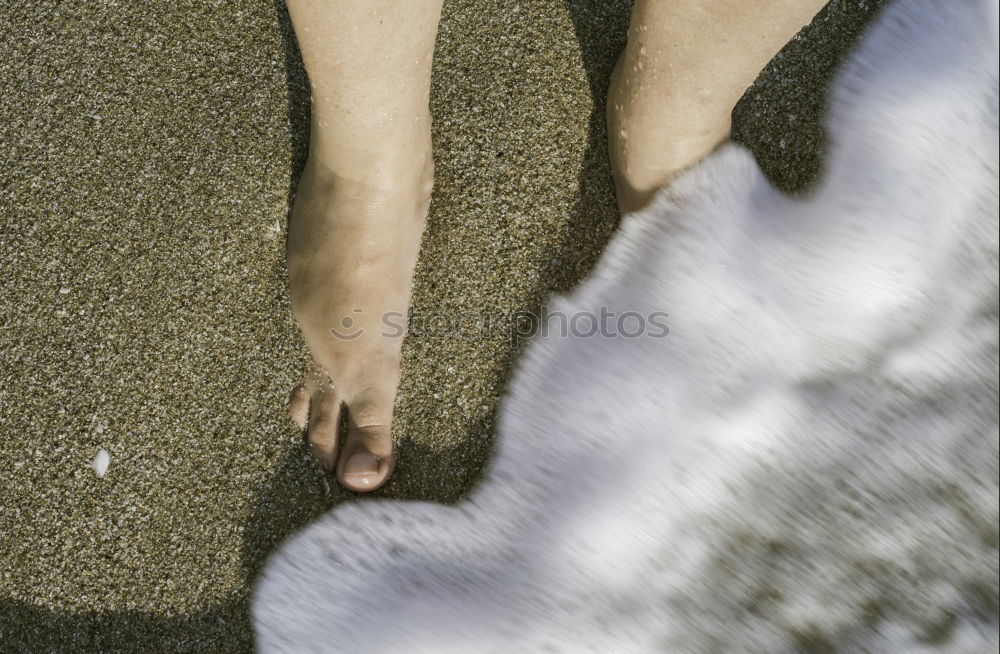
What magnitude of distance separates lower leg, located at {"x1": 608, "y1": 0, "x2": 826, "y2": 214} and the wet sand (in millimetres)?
88

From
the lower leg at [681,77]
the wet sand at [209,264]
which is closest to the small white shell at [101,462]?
the wet sand at [209,264]

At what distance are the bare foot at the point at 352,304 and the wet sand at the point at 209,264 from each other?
4 centimetres

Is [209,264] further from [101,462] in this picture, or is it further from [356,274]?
[101,462]

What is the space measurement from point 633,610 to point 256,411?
833 mm

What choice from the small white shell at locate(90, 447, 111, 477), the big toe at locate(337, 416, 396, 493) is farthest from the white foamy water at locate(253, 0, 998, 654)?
the small white shell at locate(90, 447, 111, 477)

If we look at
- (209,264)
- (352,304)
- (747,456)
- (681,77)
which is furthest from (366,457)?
(681,77)

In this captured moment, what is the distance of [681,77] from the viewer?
4.01 feet

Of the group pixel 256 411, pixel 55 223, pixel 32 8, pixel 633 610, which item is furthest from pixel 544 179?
pixel 32 8

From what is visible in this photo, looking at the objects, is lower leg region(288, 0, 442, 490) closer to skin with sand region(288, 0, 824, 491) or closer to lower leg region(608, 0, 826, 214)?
skin with sand region(288, 0, 824, 491)

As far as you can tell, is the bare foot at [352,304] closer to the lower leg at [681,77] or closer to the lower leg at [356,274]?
the lower leg at [356,274]

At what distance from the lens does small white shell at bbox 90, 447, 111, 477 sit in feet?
4.33

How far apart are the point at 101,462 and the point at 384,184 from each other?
762 mm

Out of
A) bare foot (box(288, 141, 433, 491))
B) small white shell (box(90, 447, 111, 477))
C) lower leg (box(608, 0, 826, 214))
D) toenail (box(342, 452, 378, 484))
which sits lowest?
small white shell (box(90, 447, 111, 477))

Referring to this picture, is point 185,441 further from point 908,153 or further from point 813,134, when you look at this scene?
point 908,153
